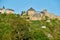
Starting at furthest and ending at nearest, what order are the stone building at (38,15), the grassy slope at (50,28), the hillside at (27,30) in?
the stone building at (38,15) < the grassy slope at (50,28) < the hillside at (27,30)

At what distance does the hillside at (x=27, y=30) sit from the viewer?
49834 mm

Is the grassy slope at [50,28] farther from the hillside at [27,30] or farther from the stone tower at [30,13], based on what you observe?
the stone tower at [30,13]

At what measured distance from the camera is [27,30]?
→ 170ft

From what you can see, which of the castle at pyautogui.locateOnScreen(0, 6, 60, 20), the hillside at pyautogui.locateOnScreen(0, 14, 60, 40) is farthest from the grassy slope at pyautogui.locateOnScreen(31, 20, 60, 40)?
the castle at pyautogui.locateOnScreen(0, 6, 60, 20)

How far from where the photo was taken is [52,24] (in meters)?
78.1

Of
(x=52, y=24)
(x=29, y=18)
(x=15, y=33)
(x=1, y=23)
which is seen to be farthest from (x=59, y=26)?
(x=15, y=33)

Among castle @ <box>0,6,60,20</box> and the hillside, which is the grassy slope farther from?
castle @ <box>0,6,60,20</box>

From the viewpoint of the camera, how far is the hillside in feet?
163

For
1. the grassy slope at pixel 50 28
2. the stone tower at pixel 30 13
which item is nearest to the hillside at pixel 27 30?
the grassy slope at pixel 50 28

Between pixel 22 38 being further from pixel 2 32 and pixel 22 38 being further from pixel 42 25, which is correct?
pixel 42 25

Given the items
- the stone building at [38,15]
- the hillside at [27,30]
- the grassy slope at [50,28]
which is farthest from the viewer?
the stone building at [38,15]

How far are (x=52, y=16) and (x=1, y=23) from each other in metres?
28.9

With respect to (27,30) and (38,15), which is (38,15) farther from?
(27,30)

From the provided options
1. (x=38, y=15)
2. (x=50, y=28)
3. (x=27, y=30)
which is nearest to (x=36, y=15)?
(x=38, y=15)
